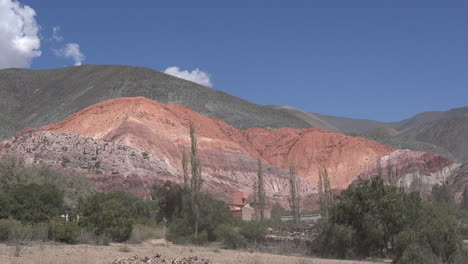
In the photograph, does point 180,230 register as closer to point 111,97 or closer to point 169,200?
point 169,200

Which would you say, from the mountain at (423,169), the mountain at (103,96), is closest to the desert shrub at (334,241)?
the mountain at (423,169)

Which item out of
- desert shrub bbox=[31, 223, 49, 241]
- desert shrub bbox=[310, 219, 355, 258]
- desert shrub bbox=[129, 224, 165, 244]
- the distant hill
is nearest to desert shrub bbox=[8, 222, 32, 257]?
desert shrub bbox=[31, 223, 49, 241]

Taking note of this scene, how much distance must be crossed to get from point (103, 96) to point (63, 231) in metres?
117

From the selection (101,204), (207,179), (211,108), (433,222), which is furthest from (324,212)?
(211,108)

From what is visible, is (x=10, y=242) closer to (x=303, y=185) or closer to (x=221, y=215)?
(x=221, y=215)

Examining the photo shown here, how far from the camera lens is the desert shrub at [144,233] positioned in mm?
28875

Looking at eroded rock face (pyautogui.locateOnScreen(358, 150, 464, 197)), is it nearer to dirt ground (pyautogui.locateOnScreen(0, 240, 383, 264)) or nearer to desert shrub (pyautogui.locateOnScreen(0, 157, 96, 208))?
desert shrub (pyautogui.locateOnScreen(0, 157, 96, 208))

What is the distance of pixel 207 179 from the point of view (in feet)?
259

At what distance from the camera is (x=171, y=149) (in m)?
87.9

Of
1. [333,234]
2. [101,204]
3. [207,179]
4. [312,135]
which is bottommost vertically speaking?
[333,234]

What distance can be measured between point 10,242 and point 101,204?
665 cm

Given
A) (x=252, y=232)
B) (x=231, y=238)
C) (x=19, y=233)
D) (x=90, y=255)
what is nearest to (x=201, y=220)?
(x=252, y=232)

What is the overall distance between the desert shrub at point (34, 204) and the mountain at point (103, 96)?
279 ft

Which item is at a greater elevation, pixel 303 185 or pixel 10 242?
pixel 303 185
